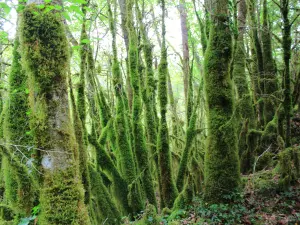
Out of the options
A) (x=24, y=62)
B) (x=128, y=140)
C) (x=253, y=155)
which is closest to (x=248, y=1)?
(x=253, y=155)

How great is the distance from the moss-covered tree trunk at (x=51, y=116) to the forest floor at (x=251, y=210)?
239 centimetres

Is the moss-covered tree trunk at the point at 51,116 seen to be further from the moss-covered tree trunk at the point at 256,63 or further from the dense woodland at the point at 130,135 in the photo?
the moss-covered tree trunk at the point at 256,63

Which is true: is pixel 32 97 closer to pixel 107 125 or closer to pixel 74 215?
pixel 74 215

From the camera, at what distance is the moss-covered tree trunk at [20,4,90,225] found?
2.33 metres

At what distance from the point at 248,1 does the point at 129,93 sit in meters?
4.77

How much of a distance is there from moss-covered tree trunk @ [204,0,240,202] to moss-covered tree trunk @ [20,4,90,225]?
3526mm

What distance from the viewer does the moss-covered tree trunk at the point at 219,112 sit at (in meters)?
5.30

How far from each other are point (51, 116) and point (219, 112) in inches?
157

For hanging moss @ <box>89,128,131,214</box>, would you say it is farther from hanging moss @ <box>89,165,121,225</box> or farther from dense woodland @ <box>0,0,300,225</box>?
hanging moss @ <box>89,165,121,225</box>

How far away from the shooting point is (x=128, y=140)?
23.5 feet

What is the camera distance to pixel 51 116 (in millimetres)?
2404

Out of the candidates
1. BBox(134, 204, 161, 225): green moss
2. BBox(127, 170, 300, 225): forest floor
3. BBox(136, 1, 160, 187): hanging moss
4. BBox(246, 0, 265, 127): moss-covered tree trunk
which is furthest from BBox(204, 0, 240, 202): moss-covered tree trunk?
BBox(246, 0, 265, 127): moss-covered tree trunk

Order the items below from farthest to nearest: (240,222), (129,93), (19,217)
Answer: (129,93), (240,222), (19,217)

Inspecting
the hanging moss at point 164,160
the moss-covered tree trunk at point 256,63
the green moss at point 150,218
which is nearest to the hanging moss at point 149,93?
the hanging moss at point 164,160
